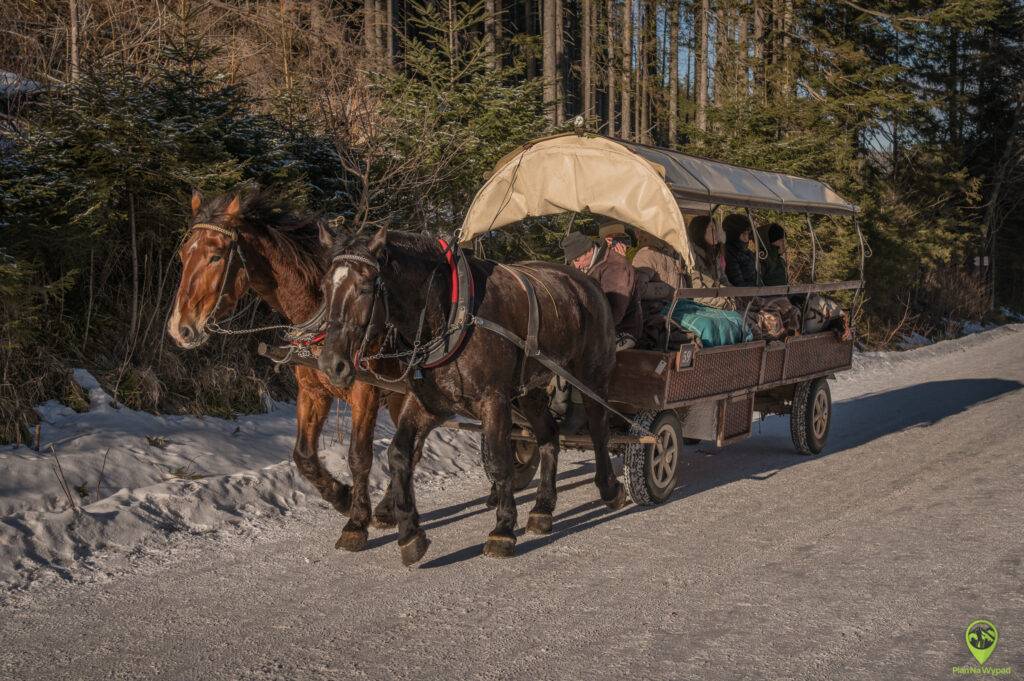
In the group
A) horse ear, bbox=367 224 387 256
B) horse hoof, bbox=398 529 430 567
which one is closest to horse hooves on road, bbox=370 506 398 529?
horse hoof, bbox=398 529 430 567

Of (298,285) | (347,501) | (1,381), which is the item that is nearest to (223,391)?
(1,381)

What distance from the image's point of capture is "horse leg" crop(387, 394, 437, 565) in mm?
5586

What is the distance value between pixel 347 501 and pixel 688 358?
273cm

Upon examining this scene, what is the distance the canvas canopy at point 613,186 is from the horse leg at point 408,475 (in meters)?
2.41

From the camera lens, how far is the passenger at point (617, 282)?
24.6ft

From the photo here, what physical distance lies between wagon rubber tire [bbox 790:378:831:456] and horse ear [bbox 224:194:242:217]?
5952 mm

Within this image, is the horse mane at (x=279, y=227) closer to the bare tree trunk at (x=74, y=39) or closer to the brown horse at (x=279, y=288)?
the brown horse at (x=279, y=288)

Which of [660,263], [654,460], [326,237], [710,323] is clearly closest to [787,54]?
[660,263]

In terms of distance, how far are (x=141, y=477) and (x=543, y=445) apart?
290 cm

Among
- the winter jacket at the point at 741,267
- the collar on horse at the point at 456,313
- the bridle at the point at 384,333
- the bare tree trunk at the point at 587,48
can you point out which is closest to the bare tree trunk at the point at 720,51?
the bare tree trunk at the point at 587,48

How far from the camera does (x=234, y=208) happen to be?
5.57m

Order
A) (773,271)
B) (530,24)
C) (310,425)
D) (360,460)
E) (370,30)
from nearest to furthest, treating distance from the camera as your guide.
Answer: (360,460)
(310,425)
(773,271)
(370,30)
(530,24)

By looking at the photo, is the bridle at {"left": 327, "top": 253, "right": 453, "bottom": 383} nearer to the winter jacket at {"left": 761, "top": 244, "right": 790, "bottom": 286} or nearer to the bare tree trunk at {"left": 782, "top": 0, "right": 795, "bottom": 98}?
the winter jacket at {"left": 761, "top": 244, "right": 790, "bottom": 286}

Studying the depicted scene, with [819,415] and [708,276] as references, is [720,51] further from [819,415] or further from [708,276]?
[708,276]
